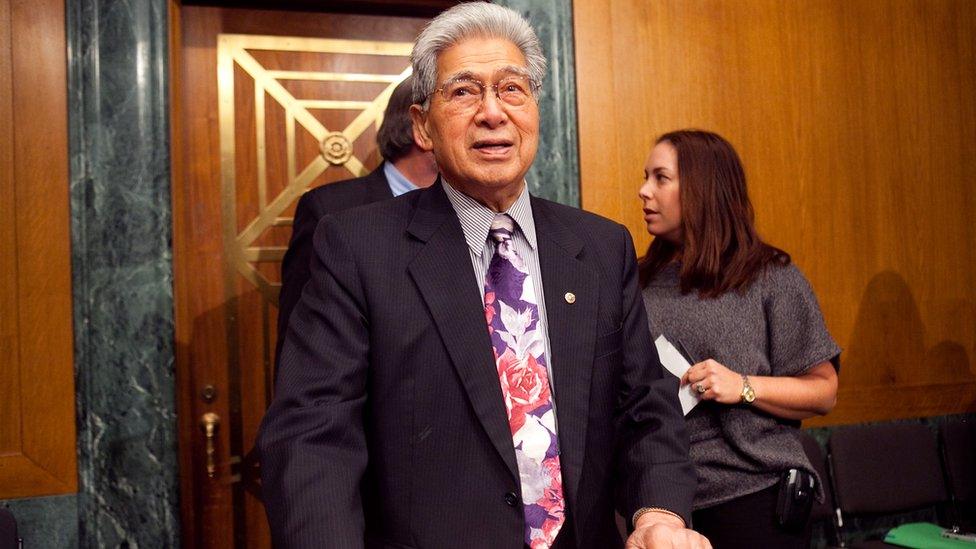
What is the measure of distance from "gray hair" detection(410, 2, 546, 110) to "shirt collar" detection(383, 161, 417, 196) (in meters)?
1.01

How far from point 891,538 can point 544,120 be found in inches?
87.9

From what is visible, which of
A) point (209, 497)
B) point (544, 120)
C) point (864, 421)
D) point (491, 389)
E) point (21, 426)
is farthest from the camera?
point (864, 421)

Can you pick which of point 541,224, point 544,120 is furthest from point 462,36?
point 544,120

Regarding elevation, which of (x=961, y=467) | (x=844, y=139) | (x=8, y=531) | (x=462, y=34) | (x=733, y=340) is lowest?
(x=961, y=467)

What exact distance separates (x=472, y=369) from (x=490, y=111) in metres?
0.48

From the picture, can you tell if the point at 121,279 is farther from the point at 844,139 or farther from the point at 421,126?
the point at 844,139

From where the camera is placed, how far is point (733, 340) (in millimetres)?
2285

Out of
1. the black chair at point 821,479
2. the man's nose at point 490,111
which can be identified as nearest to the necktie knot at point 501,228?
the man's nose at point 490,111

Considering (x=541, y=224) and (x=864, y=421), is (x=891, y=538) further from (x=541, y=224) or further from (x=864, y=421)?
(x=541, y=224)

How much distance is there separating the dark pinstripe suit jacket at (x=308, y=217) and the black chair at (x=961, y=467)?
9.58 ft

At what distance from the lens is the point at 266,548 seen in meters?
3.24

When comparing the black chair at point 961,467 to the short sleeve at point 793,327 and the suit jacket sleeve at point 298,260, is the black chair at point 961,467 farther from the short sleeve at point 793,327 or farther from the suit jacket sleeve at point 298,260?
the suit jacket sleeve at point 298,260

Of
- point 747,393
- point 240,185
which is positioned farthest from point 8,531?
point 747,393

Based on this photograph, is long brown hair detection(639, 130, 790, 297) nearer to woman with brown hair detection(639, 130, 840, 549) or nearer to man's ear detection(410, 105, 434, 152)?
woman with brown hair detection(639, 130, 840, 549)
